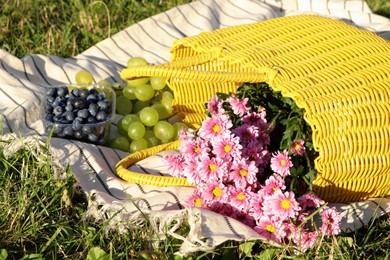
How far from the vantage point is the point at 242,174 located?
1.89 meters

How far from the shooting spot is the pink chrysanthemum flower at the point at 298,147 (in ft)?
6.48

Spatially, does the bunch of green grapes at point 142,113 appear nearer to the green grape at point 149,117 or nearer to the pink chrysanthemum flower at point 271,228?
the green grape at point 149,117

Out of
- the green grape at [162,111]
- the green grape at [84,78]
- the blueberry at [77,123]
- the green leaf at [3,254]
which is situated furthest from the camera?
the green grape at [84,78]

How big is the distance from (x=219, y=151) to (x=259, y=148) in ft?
0.45

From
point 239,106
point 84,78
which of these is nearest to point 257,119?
point 239,106

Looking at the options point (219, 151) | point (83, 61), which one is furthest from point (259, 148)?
point (83, 61)

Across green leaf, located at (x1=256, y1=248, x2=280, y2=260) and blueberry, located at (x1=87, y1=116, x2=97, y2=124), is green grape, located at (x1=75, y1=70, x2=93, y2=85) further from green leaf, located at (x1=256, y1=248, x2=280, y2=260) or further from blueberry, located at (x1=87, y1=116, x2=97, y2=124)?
green leaf, located at (x1=256, y1=248, x2=280, y2=260)

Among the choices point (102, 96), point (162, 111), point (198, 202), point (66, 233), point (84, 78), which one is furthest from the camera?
point (84, 78)

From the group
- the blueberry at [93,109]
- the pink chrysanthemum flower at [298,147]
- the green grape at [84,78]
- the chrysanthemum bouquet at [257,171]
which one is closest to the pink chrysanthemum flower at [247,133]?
the chrysanthemum bouquet at [257,171]

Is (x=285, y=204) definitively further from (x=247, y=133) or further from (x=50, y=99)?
(x=50, y=99)

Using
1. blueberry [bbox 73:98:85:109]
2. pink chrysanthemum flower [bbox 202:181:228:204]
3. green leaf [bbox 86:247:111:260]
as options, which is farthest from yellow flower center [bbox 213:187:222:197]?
blueberry [bbox 73:98:85:109]

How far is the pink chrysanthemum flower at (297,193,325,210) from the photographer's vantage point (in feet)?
6.22

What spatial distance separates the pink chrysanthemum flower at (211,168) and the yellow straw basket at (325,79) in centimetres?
22

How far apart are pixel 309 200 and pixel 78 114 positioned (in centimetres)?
85
